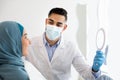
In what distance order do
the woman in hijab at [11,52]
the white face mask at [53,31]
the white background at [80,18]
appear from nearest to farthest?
the woman in hijab at [11,52], the white face mask at [53,31], the white background at [80,18]

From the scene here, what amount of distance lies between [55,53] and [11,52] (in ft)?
2.53

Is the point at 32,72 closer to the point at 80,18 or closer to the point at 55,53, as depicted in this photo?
the point at 55,53

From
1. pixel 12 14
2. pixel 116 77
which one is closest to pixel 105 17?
pixel 116 77

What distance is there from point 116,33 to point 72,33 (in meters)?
0.49

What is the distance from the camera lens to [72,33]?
269 cm

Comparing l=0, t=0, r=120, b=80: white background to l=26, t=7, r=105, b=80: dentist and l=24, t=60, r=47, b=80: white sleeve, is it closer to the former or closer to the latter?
l=24, t=60, r=47, b=80: white sleeve

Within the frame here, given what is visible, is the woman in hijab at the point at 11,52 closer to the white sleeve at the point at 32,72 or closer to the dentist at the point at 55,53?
the dentist at the point at 55,53

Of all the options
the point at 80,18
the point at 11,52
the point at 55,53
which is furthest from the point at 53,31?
the point at 80,18

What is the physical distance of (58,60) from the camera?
202cm

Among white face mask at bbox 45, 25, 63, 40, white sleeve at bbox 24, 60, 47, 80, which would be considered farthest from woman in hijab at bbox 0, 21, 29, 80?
white sleeve at bbox 24, 60, 47, 80

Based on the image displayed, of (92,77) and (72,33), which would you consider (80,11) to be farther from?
(92,77)

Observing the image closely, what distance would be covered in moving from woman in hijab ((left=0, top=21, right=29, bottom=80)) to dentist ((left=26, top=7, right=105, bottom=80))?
0.62m

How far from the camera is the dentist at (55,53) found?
6.42ft

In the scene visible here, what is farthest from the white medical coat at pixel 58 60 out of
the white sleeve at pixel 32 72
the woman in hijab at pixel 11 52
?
the woman in hijab at pixel 11 52
